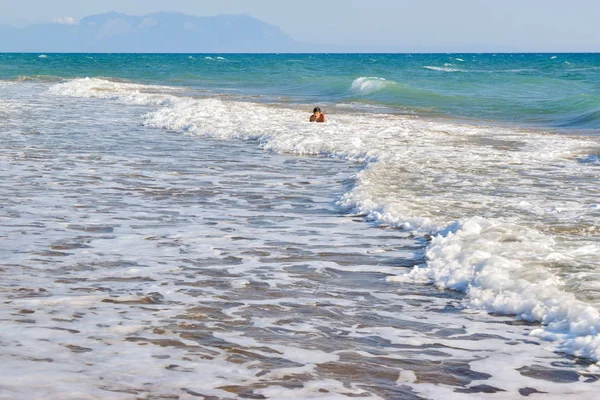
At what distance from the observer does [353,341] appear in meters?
5.53

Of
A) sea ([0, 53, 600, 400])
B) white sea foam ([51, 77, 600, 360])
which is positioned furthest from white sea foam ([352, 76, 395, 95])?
sea ([0, 53, 600, 400])

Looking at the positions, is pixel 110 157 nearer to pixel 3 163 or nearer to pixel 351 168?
pixel 3 163

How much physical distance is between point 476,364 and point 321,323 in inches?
47.6

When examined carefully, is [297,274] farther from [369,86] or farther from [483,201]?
[369,86]

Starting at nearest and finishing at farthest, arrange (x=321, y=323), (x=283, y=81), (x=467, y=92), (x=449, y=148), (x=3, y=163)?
(x=321, y=323) → (x=3, y=163) → (x=449, y=148) → (x=467, y=92) → (x=283, y=81)

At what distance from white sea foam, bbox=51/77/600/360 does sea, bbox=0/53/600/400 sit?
0.11 feet

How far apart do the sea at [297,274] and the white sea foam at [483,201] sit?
3 centimetres

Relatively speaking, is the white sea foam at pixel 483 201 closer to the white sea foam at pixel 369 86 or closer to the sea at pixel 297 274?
the sea at pixel 297 274

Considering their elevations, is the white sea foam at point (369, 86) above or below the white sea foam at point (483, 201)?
above

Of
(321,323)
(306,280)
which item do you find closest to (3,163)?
(306,280)

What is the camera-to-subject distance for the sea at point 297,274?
491 cm

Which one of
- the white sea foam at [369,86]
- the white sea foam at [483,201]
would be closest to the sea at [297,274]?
the white sea foam at [483,201]

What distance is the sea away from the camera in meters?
4.91

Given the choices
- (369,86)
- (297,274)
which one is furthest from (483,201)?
(369,86)
